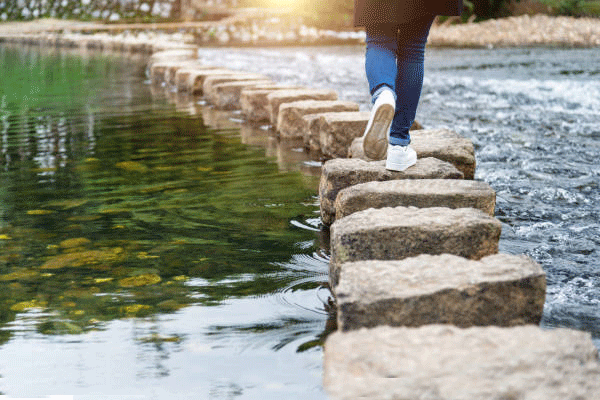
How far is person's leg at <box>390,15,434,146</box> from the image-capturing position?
3.41 m

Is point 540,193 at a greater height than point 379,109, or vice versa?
point 379,109

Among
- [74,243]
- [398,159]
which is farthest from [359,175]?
[74,243]

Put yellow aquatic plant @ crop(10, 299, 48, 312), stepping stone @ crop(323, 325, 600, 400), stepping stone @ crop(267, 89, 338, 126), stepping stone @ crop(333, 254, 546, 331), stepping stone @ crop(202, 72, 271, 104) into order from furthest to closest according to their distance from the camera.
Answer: stepping stone @ crop(202, 72, 271, 104)
stepping stone @ crop(267, 89, 338, 126)
yellow aquatic plant @ crop(10, 299, 48, 312)
stepping stone @ crop(333, 254, 546, 331)
stepping stone @ crop(323, 325, 600, 400)

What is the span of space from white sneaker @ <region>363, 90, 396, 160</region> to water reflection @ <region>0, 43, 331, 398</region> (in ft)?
1.36

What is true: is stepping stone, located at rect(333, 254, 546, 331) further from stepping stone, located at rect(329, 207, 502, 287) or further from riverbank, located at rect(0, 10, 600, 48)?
riverbank, located at rect(0, 10, 600, 48)

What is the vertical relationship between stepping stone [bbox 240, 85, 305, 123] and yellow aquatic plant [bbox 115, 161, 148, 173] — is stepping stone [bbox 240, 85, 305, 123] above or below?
above

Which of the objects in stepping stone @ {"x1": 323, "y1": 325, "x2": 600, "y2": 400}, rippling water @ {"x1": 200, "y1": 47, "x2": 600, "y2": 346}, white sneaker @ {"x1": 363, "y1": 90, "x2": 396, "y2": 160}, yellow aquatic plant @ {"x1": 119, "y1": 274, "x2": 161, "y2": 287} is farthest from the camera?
white sneaker @ {"x1": 363, "y1": 90, "x2": 396, "y2": 160}

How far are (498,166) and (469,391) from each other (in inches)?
Answer: 132

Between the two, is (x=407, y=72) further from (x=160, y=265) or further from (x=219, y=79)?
(x=219, y=79)

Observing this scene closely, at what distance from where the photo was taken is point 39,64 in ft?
47.9

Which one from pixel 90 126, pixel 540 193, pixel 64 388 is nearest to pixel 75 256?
pixel 64 388

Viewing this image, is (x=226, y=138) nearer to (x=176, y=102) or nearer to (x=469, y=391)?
(x=176, y=102)

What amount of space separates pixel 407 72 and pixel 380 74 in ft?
0.68

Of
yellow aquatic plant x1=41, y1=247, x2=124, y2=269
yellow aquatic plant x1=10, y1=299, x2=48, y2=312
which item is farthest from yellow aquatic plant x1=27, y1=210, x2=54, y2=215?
yellow aquatic plant x1=10, y1=299, x2=48, y2=312
